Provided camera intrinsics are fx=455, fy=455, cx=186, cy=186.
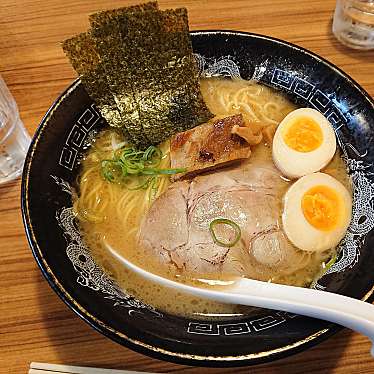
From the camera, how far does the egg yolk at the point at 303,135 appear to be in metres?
1.67

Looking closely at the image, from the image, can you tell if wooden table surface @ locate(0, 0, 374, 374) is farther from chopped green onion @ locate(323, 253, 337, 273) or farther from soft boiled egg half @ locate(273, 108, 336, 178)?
soft boiled egg half @ locate(273, 108, 336, 178)

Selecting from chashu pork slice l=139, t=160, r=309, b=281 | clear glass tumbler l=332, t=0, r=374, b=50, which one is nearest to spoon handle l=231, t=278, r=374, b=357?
chashu pork slice l=139, t=160, r=309, b=281

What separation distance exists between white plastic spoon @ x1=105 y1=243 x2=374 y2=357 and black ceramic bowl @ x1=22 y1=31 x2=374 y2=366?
50 millimetres

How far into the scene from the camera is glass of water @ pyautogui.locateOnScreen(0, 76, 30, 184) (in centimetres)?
182

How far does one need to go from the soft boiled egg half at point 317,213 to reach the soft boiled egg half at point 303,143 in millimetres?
92

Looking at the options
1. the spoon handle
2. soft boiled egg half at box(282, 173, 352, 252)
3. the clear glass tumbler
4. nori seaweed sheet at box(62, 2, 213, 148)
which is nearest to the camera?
the spoon handle

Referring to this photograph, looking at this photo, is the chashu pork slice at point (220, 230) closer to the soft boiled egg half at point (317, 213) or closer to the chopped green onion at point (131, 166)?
the soft boiled egg half at point (317, 213)

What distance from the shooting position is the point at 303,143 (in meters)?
1.68

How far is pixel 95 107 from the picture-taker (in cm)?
173

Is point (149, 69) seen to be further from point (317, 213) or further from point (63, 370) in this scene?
point (63, 370)

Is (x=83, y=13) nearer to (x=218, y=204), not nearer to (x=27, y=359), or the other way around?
(x=218, y=204)

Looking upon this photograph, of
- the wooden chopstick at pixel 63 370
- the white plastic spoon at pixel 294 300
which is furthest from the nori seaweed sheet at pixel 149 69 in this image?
the wooden chopstick at pixel 63 370

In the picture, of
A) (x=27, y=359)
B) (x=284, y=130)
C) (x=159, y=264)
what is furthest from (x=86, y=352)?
(x=284, y=130)

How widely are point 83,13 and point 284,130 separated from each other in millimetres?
1317
